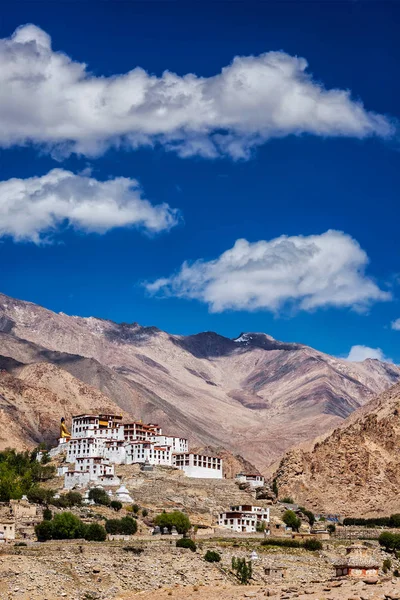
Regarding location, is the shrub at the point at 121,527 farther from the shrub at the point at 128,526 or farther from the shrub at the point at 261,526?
the shrub at the point at 261,526

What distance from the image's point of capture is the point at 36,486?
4606 inches

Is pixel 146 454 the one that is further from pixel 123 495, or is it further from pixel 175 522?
pixel 175 522

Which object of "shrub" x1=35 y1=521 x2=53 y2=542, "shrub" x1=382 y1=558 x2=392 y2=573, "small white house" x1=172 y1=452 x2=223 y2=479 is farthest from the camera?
"small white house" x1=172 y1=452 x2=223 y2=479

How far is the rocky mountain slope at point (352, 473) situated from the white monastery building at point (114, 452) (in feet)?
39.5

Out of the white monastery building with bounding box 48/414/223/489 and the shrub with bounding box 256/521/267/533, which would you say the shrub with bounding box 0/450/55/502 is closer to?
the white monastery building with bounding box 48/414/223/489

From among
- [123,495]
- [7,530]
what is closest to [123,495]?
[123,495]

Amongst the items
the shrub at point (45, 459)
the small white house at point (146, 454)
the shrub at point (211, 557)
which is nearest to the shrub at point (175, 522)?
the shrub at point (211, 557)

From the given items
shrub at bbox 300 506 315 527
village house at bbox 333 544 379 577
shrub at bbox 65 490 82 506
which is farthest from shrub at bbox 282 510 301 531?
village house at bbox 333 544 379 577

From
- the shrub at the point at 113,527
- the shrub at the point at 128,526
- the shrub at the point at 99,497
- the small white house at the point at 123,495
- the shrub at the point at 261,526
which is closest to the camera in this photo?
the shrub at the point at 113,527

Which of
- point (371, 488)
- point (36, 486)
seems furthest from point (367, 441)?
point (36, 486)

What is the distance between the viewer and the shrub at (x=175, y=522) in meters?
99.2

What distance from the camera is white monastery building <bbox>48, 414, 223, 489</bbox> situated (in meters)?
123

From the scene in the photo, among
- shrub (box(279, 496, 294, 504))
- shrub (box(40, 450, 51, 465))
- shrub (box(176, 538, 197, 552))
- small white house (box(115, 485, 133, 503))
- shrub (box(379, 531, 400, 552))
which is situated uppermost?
shrub (box(40, 450, 51, 465))

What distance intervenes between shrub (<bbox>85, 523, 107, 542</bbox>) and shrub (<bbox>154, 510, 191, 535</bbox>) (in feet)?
31.3
